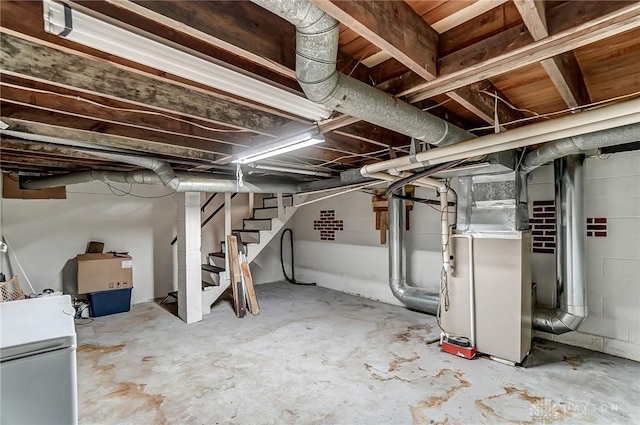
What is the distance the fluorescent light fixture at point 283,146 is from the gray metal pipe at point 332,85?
0.64 meters

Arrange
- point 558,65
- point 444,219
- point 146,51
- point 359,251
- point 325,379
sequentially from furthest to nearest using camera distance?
point 359,251 < point 444,219 < point 325,379 < point 558,65 < point 146,51

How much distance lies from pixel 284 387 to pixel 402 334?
168 centimetres

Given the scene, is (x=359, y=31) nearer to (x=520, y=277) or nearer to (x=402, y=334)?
(x=520, y=277)

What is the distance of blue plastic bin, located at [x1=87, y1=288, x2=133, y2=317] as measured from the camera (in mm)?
4270

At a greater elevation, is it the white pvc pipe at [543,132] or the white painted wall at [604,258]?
the white pvc pipe at [543,132]

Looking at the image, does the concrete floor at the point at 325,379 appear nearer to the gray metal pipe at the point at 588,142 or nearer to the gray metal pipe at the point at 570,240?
the gray metal pipe at the point at 570,240

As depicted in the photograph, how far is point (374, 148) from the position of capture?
3217 mm

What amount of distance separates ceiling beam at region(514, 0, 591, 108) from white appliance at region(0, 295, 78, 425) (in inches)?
72.5

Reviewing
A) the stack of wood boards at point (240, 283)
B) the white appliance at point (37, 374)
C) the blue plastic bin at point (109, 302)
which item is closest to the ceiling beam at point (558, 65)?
the white appliance at point (37, 374)

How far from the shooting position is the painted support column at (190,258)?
4.11m

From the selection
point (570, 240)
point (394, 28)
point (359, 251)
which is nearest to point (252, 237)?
point (359, 251)

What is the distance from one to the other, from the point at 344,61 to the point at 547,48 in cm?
85

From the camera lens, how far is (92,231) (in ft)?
15.5

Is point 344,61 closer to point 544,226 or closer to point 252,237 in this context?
point 544,226
